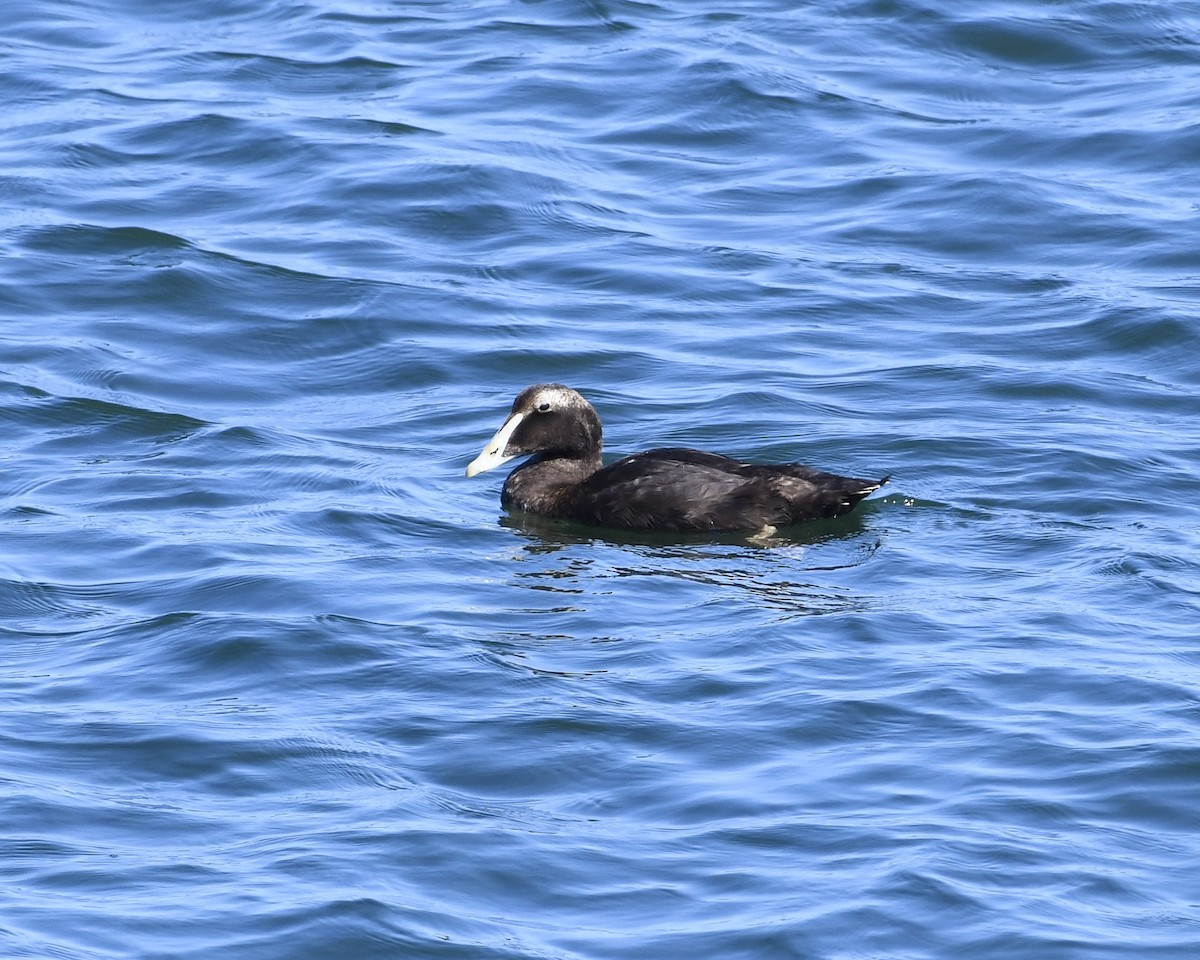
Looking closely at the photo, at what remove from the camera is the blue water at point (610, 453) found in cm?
726

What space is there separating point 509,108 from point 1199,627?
10275mm

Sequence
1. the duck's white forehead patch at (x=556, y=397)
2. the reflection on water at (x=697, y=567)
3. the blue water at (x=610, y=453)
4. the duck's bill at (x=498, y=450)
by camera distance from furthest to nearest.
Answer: the duck's white forehead patch at (x=556, y=397)
the duck's bill at (x=498, y=450)
the reflection on water at (x=697, y=567)
the blue water at (x=610, y=453)

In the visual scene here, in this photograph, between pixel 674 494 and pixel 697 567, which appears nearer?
pixel 697 567

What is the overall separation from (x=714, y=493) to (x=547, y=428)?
1.32m

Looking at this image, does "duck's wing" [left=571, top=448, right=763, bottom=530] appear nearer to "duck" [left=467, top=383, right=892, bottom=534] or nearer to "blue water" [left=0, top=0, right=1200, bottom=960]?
"duck" [left=467, top=383, right=892, bottom=534]

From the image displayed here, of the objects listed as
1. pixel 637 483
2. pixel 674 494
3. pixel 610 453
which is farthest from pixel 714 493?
pixel 610 453

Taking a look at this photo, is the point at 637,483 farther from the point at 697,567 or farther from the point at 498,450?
the point at 498,450

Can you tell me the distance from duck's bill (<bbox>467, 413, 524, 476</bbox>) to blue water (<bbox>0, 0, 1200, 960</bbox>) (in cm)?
22

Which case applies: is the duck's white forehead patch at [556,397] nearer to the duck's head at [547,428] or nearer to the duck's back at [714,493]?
the duck's head at [547,428]

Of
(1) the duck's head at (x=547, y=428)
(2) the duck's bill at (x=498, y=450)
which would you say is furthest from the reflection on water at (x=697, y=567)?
(1) the duck's head at (x=547, y=428)

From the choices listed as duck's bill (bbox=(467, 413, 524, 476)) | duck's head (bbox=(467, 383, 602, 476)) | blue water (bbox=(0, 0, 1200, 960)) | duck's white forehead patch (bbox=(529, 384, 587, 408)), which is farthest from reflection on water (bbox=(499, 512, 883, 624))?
duck's white forehead patch (bbox=(529, 384, 587, 408))

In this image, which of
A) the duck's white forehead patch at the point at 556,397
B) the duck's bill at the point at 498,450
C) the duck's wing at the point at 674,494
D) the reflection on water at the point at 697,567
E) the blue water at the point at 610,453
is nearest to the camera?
the blue water at the point at 610,453

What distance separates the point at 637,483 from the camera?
36.4ft

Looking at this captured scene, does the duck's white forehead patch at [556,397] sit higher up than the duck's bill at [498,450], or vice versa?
the duck's white forehead patch at [556,397]
